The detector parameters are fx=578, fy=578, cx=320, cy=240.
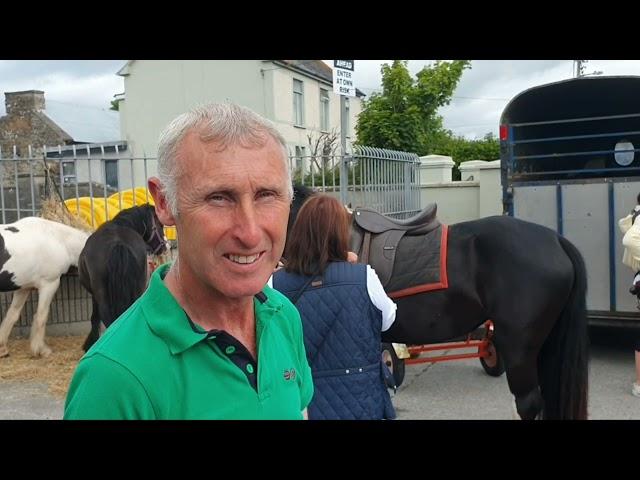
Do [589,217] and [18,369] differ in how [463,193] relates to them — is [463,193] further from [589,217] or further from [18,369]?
[18,369]

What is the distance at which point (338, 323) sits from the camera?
2.44 m

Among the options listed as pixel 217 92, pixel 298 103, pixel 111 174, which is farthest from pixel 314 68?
pixel 111 174

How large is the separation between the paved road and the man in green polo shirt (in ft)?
11.4

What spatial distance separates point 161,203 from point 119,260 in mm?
4501

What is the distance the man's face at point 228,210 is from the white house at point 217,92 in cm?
1948

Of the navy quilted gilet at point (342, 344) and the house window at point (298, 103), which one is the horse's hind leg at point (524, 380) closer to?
the navy quilted gilet at point (342, 344)

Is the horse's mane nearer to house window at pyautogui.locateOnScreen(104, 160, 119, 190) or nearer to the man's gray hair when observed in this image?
house window at pyautogui.locateOnScreen(104, 160, 119, 190)

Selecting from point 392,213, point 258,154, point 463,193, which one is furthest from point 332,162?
point 258,154

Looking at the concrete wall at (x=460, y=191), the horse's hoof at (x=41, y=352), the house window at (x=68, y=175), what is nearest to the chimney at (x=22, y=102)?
the house window at (x=68, y=175)

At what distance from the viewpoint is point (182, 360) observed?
1097 millimetres

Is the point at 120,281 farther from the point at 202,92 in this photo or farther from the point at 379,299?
the point at 202,92

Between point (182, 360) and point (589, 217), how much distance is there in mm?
5716

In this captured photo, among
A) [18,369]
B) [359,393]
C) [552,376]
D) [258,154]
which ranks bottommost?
[18,369]
